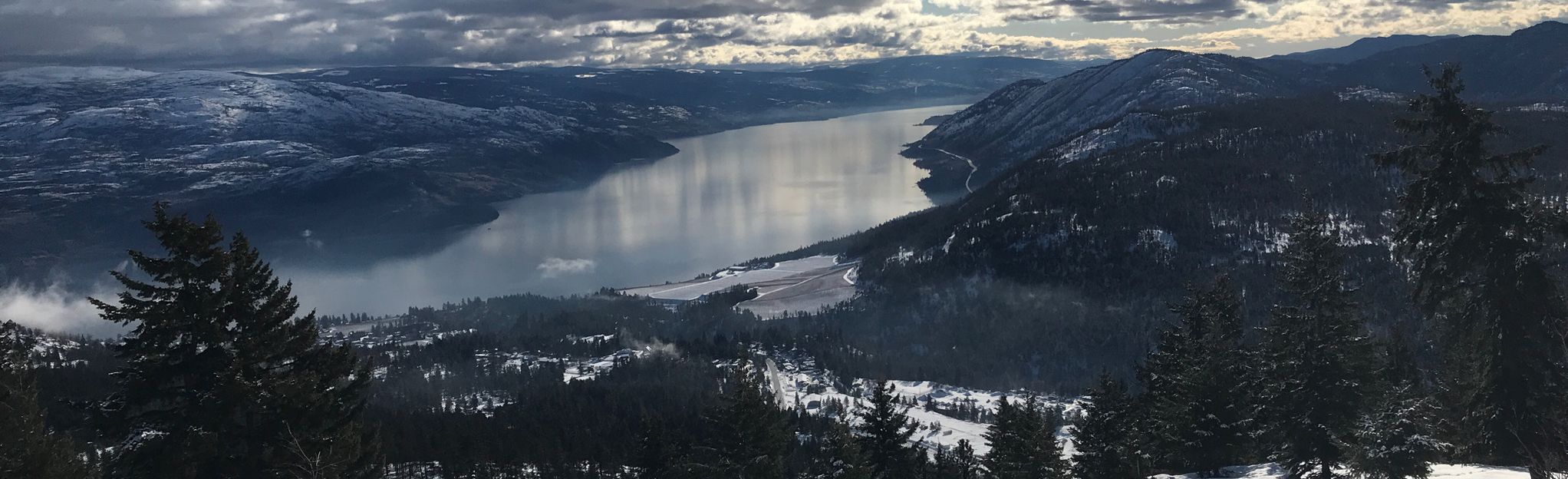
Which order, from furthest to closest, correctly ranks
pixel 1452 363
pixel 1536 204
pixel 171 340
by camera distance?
pixel 1452 363, pixel 1536 204, pixel 171 340

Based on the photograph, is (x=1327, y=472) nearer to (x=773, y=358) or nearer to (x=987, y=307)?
(x=773, y=358)

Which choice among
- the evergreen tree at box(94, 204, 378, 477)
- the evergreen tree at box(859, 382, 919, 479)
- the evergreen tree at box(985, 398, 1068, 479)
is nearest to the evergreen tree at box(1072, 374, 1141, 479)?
the evergreen tree at box(985, 398, 1068, 479)

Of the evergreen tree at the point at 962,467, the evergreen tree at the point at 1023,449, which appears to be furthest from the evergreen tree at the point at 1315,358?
the evergreen tree at the point at 962,467

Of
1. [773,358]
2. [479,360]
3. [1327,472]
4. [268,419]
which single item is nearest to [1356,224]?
[773,358]

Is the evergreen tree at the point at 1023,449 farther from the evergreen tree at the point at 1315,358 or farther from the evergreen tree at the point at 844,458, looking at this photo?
the evergreen tree at the point at 1315,358

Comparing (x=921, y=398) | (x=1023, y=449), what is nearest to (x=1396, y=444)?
(x=1023, y=449)

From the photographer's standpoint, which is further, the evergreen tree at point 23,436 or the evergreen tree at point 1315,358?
the evergreen tree at point 1315,358
